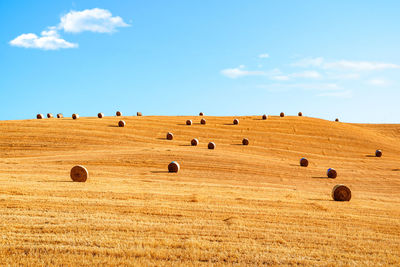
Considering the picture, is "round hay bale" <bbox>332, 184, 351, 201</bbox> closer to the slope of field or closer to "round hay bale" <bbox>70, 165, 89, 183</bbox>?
the slope of field

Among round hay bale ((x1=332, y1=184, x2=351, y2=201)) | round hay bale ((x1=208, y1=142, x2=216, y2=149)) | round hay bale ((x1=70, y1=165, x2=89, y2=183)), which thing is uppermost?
round hay bale ((x1=208, y1=142, x2=216, y2=149))

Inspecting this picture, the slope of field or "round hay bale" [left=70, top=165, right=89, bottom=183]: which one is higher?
"round hay bale" [left=70, top=165, right=89, bottom=183]

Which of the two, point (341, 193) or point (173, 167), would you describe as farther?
point (173, 167)

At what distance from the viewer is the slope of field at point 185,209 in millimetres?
9781

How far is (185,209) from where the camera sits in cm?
1449

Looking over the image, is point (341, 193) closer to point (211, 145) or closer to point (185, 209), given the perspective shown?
point (185, 209)

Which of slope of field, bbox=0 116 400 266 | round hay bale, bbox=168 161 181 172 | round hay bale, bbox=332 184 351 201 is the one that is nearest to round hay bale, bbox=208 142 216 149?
slope of field, bbox=0 116 400 266

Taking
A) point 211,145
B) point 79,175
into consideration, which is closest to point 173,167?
point 79,175

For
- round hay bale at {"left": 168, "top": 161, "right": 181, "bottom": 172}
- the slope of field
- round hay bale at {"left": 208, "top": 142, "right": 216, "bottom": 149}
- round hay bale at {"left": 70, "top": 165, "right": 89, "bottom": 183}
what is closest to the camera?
the slope of field

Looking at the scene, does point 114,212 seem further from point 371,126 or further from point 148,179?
point 371,126

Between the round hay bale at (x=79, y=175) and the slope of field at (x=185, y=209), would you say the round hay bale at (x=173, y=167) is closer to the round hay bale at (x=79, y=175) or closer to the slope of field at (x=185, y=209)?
the slope of field at (x=185, y=209)

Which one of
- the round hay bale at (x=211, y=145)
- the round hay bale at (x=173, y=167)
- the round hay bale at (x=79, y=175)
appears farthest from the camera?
the round hay bale at (x=211, y=145)

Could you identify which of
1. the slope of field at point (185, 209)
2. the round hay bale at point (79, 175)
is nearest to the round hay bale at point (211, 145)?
the slope of field at point (185, 209)

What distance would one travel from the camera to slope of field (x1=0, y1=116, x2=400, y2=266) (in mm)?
9781
